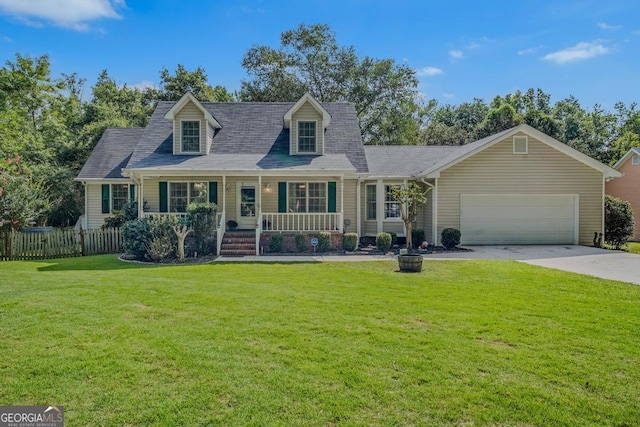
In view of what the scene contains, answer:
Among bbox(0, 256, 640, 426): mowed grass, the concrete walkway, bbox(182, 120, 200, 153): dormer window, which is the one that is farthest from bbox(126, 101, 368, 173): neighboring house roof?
bbox(0, 256, 640, 426): mowed grass

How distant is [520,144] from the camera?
51.6ft

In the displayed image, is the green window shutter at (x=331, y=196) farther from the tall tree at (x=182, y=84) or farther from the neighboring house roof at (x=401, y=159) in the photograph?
the tall tree at (x=182, y=84)

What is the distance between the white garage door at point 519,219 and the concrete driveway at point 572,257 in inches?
22.8

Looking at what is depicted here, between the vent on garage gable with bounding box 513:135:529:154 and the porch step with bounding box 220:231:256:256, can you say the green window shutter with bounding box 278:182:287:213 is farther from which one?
the vent on garage gable with bounding box 513:135:529:154

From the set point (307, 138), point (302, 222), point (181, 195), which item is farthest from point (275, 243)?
point (307, 138)

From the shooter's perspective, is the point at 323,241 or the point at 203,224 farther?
the point at 323,241

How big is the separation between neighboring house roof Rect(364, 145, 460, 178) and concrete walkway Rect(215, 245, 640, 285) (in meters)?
4.72

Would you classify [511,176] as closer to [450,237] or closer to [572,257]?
[450,237]

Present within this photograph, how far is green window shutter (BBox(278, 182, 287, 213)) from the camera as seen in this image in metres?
16.1

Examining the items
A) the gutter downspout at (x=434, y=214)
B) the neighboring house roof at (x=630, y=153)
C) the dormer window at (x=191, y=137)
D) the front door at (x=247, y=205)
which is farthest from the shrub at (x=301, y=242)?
the neighboring house roof at (x=630, y=153)

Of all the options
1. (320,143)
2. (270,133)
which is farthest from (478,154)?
(270,133)

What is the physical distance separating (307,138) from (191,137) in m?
5.27

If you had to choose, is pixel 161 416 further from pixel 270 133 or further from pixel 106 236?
pixel 270 133

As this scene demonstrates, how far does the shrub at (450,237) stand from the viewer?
15.1m
